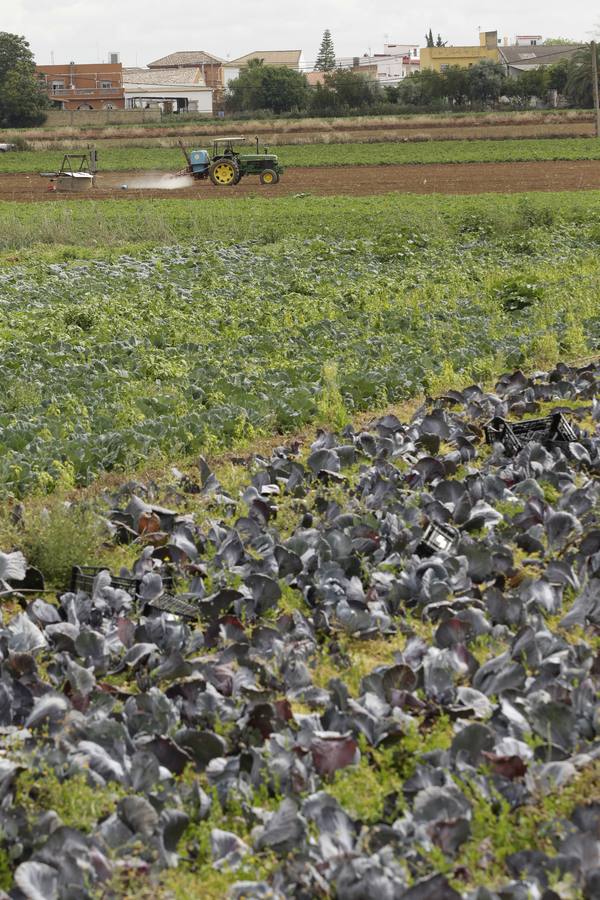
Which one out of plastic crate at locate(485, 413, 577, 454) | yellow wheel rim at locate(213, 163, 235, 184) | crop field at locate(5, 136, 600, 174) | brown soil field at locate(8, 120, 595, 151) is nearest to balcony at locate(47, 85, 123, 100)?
brown soil field at locate(8, 120, 595, 151)

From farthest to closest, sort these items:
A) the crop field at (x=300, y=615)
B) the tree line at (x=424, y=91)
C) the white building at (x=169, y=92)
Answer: the white building at (x=169, y=92) < the tree line at (x=424, y=91) < the crop field at (x=300, y=615)

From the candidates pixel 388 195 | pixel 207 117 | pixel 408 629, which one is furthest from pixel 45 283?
pixel 207 117

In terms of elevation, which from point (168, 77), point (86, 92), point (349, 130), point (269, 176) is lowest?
point (269, 176)

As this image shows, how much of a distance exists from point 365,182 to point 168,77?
274 ft

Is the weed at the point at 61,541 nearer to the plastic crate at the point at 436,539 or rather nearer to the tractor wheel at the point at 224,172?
the plastic crate at the point at 436,539

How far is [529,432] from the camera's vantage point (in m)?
7.02

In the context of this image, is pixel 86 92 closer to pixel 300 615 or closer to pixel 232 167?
A: pixel 232 167

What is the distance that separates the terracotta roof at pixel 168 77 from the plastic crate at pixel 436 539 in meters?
112

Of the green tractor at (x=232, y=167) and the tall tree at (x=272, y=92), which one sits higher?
the tall tree at (x=272, y=92)

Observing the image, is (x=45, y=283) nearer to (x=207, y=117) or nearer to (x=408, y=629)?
(x=408, y=629)

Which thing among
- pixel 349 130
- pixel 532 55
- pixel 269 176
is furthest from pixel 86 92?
pixel 269 176

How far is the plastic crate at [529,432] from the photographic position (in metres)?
6.80

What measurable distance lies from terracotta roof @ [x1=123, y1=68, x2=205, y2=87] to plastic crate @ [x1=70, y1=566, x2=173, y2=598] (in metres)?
112

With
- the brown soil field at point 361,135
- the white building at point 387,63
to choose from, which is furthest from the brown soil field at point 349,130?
the white building at point 387,63
